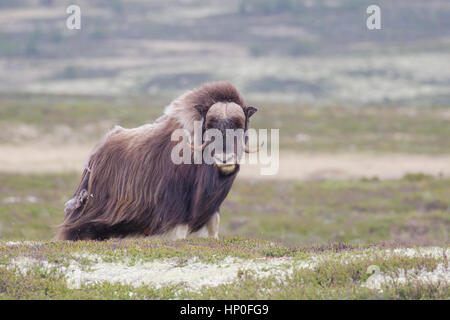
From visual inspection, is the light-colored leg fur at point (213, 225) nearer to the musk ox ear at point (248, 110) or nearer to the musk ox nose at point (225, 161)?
the musk ox nose at point (225, 161)

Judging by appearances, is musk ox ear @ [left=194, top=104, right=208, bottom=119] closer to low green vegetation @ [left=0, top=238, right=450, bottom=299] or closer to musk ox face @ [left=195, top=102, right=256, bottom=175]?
musk ox face @ [left=195, top=102, right=256, bottom=175]

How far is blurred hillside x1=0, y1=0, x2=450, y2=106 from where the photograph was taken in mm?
44438

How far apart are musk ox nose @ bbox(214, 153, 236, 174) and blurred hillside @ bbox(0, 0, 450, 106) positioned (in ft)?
108

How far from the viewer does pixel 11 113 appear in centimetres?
2573

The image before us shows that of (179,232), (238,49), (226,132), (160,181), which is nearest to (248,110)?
(226,132)

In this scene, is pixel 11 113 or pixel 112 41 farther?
pixel 112 41

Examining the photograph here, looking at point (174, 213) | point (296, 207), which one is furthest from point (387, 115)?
point (174, 213)

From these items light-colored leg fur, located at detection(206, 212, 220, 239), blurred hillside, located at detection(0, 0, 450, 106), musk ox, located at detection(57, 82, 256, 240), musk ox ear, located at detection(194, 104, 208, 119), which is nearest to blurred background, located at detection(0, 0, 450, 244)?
blurred hillside, located at detection(0, 0, 450, 106)

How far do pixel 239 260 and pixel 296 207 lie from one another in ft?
27.8

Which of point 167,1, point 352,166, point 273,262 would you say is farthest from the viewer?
point 167,1

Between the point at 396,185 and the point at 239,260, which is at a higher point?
the point at 239,260

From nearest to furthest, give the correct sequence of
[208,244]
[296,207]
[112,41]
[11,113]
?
[208,244], [296,207], [11,113], [112,41]
